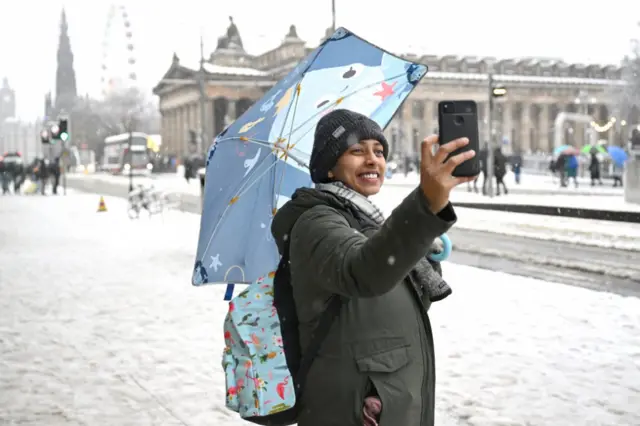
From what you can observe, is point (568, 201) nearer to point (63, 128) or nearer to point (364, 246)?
point (63, 128)

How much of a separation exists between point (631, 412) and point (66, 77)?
656 ft

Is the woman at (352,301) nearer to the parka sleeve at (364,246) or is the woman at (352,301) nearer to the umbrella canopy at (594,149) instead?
the parka sleeve at (364,246)

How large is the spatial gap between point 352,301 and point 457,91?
338ft

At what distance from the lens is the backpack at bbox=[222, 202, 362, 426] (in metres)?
2.69

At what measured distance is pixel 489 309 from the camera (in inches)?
361

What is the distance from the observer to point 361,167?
260cm

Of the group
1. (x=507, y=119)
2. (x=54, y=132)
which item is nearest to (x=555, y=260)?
(x=54, y=132)

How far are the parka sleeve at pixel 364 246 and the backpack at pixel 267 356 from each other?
22cm

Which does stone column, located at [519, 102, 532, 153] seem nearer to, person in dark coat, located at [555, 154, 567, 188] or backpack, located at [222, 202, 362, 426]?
person in dark coat, located at [555, 154, 567, 188]

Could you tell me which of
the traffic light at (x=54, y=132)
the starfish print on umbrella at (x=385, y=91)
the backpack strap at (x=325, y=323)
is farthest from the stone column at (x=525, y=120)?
the backpack strap at (x=325, y=323)

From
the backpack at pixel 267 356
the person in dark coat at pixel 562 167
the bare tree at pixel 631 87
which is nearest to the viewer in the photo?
the backpack at pixel 267 356

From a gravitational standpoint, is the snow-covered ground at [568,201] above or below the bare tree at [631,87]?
below

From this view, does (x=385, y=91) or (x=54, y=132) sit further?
(x=54, y=132)

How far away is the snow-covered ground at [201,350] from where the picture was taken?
18.5 ft
